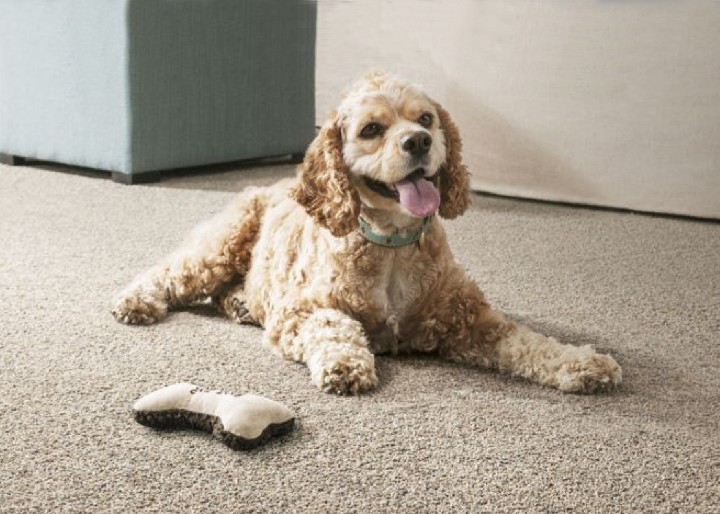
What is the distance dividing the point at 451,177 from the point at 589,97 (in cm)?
202

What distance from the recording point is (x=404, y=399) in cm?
204

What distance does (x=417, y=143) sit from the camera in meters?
2.13

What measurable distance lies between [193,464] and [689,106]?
2969 millimetres

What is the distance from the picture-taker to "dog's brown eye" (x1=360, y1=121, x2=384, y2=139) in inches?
86.8

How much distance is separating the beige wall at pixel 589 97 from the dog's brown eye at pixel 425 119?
209cm

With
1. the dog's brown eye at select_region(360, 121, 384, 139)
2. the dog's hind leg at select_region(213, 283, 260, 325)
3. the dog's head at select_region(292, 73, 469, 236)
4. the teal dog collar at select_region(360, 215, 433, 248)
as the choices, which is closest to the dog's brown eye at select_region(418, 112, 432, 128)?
the dog's head at select_region(292, 73, 469, 236)

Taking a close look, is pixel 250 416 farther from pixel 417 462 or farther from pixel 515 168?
pixel 515 168

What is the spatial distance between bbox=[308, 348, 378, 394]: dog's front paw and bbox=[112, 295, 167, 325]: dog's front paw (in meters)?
0.63

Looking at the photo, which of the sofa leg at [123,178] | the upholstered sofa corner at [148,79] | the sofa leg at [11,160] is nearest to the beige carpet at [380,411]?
the sofa leg at [123,178]

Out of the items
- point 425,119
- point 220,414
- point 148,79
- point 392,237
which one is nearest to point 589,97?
point 148,79

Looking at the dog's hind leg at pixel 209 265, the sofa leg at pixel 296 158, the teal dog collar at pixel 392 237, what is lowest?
the sofa leg at pixel 296 158

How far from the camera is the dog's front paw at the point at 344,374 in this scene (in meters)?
2.04

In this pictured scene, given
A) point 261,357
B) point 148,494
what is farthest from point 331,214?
point 148,494

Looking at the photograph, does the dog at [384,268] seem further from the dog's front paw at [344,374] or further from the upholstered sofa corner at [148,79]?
the upholstered sofa corner at [148,79]
